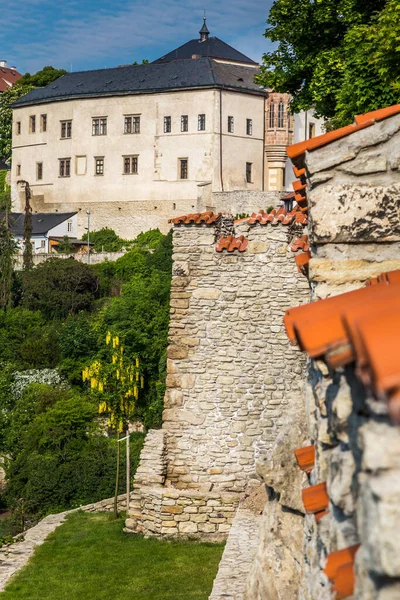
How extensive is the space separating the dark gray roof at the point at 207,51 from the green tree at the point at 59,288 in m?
30.9

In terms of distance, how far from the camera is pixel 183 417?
Answer: 1302cm

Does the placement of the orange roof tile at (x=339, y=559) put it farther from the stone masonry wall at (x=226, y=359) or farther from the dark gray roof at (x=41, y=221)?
the dark gray roof at (x=41, y=221)

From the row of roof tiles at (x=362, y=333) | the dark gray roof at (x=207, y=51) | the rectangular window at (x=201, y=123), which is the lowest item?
the row of roof tiles at (x=362, y=333)

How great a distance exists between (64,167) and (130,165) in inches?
232

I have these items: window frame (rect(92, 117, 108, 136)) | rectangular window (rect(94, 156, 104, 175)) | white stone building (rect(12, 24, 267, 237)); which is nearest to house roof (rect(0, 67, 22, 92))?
white stone building (rect(12, 24, 267, 237))

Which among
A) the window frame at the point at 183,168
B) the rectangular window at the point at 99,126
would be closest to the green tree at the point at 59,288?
the window frame at the point at 183,168

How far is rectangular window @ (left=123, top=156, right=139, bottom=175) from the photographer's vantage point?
229 feet

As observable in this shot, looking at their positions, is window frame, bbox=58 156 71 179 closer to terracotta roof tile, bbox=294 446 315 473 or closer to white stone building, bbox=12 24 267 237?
white stone building, bbox=12 24 267 237

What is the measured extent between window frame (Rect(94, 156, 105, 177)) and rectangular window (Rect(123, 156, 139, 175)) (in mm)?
1826

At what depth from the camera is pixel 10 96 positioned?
276 feet

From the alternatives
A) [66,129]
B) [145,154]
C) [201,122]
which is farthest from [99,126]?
[201,122]

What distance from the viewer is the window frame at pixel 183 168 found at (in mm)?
67500

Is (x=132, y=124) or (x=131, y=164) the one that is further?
(x=132, y=124)

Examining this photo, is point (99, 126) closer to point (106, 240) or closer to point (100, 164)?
point (100, 164)
